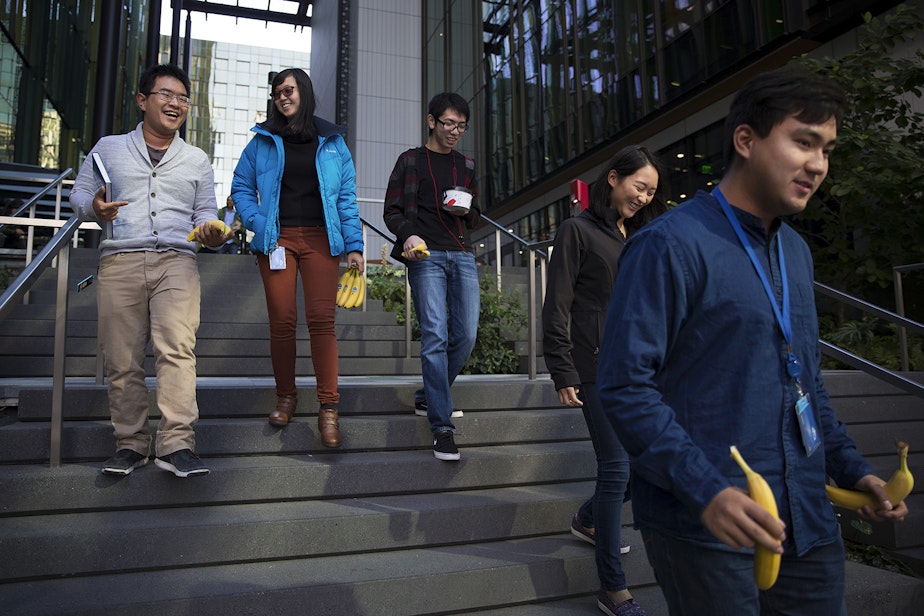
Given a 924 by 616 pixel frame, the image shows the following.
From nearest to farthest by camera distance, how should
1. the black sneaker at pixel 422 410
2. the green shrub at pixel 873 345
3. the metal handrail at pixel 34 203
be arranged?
1. the black sneaker at pixel 422 410
2. the metal handrail at pixel 34 203
3. the green shrub at pixel 873 345

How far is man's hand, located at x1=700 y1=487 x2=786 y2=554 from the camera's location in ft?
3.66

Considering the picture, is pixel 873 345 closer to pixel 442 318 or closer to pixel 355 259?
pixel 442 318

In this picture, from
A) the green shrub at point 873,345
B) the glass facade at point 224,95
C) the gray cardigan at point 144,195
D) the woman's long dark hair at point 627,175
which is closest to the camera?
the woman's long dark hair at point 627,175

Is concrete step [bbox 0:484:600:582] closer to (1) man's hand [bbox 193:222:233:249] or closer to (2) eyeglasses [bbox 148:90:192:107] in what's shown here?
(1) man's hand [bbox 193:222:233:249]

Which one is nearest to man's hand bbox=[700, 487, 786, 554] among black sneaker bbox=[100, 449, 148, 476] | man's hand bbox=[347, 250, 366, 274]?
black sneaker bbox=[100, 449, 148, 476]

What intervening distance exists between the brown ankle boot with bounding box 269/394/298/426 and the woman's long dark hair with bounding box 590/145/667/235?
6.26 ft

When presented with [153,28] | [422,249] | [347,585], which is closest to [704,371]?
[347,585]

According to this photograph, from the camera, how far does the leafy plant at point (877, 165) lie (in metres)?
6.93

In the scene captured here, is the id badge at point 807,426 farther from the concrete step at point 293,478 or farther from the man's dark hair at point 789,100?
the concrete step at point 293,478

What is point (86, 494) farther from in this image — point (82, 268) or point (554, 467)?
point (82, 268)

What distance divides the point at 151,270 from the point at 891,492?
2939mm

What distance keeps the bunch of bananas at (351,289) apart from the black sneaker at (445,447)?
85 cm

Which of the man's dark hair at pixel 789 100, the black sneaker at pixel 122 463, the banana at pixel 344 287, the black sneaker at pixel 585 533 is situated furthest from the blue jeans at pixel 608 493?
the black sneaker at pixel 122 463

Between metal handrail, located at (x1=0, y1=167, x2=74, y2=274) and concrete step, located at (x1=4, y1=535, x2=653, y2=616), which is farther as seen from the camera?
metal handrail, located at (x1=0, y1=167, x2=74, y2=274)
